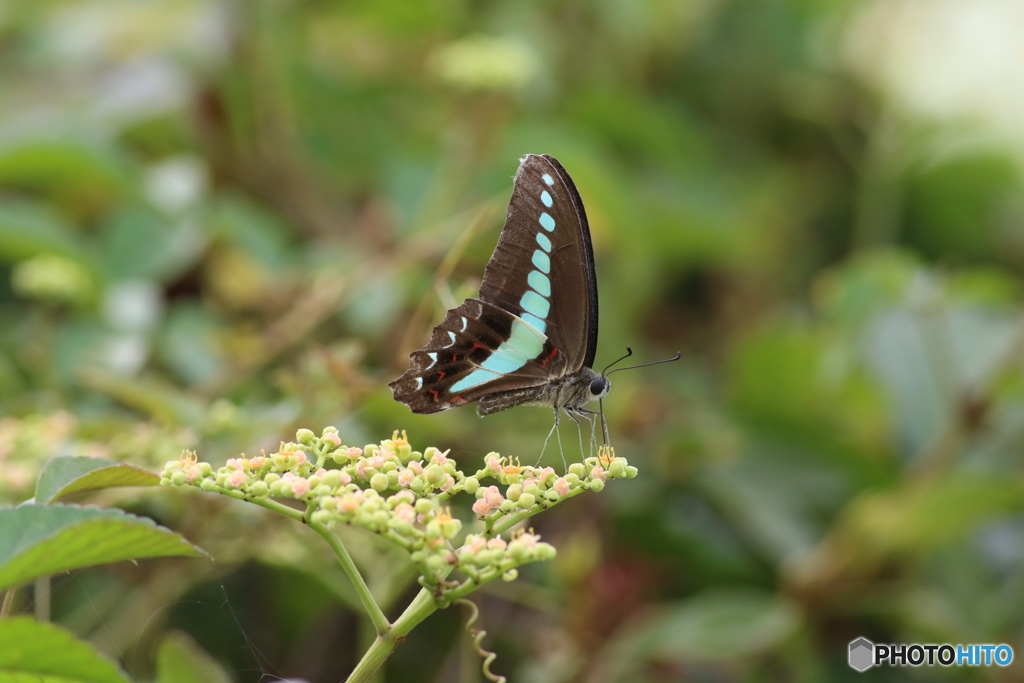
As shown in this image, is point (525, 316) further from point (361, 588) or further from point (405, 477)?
point (361, 588)

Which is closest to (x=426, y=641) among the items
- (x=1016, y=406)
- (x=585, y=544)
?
(x=585, y=544)

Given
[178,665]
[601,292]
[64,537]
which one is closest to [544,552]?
[64,537]

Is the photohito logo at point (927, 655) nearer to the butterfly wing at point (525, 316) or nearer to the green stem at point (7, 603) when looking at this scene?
the butterfly wing at point (525, 316)

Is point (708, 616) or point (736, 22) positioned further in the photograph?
point (736, 22)

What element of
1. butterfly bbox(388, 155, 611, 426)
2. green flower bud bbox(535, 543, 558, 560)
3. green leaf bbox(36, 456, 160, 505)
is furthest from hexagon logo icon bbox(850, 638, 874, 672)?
green leaf bbox(36, 456, 160, 505)

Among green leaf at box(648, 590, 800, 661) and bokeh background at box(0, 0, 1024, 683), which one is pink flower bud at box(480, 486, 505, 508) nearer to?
bokeh background at box(0, 0, 1024, 683)

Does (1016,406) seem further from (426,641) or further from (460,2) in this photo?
(460,2)
